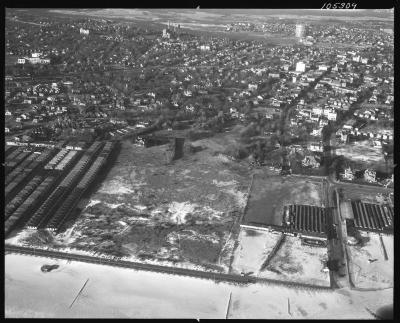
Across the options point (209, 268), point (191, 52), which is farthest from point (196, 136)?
point (191, 52)

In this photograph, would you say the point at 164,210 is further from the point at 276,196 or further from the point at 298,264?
the point at 298,264

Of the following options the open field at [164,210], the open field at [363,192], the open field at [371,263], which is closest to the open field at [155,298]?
the open field at [371,263]

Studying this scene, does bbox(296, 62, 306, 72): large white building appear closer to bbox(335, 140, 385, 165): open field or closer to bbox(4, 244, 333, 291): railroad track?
bbox(335, 140, 385, 165): open field

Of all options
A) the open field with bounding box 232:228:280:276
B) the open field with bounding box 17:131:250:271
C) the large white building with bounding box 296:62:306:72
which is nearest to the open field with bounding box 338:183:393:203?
the open field with bounding box 17:131:250:271

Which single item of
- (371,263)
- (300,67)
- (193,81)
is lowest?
(371,263)

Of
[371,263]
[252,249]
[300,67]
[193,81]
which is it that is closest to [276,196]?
[252,249]

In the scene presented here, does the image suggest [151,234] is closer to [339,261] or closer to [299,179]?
[339,261]

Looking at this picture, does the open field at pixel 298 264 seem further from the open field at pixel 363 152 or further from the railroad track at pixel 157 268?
the open field at pixel 363 152
